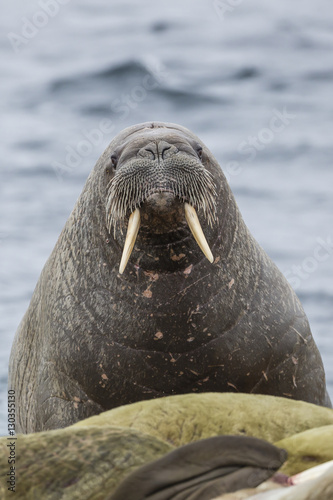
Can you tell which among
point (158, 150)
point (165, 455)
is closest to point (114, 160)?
point (158, 150)

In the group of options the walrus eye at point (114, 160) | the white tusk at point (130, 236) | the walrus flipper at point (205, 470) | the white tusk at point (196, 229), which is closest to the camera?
the walrus flipper at point (205, 470)

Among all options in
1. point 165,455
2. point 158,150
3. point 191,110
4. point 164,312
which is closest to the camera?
point 165,455

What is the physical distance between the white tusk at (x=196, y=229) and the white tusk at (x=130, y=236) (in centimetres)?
25

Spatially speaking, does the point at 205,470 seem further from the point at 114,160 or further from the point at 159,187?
the point at 114,160

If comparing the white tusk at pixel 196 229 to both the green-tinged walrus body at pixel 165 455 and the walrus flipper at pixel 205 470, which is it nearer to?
the green-tinged walrus body at pixel 165 455

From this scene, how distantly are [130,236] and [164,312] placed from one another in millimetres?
769

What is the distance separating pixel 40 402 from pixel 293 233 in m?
7.15

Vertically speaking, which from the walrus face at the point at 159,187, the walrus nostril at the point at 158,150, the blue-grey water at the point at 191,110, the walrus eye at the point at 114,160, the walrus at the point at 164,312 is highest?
the blue-grey water at the point at 191,110

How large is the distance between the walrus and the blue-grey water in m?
3.51

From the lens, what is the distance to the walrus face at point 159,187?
524 cm

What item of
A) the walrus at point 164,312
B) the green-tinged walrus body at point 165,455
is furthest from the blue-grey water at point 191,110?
the green-tinged walrus body at point 165,455

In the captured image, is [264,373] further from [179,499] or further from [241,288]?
[179,499]

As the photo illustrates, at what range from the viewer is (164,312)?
5.77 meters

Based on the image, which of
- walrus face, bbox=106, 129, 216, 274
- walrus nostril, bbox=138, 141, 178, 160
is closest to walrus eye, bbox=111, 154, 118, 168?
walrus face, bbox=106, 129, 216, 274
